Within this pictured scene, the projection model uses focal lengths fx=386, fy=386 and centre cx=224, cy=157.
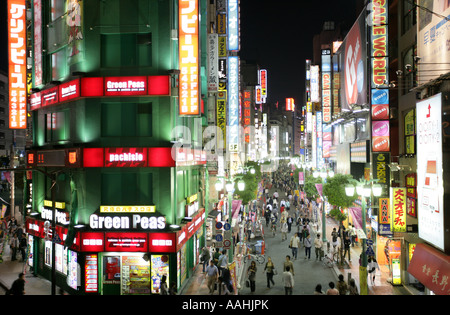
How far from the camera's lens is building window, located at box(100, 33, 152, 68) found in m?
18.4

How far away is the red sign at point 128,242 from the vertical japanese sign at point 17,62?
10.2 meters

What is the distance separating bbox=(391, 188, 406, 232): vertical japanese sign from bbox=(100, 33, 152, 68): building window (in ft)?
41.5

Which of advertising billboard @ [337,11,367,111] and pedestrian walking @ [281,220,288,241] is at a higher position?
advertising billboard @ [337,11,367,111]

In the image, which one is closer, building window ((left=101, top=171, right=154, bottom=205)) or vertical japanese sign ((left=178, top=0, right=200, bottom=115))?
vertical japanese sign ((left=178, top=0, right=200, bottom=115))

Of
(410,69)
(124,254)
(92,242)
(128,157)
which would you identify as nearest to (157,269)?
(124,254)

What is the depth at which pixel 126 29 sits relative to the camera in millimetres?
18328

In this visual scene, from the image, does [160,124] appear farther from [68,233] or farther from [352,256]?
[352,256]

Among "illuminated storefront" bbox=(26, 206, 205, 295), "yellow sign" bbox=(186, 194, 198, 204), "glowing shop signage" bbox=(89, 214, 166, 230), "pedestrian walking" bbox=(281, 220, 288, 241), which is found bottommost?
"pedestrian walking" bbox=(281, 220, 288, 241)

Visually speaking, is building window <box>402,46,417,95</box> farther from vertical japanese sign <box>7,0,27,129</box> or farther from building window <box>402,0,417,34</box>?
vertical japanese sign <box>7,0,27,129</box>

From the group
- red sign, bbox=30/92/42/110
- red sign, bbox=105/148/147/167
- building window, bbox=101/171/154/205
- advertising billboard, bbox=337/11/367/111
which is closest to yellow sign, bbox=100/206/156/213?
building window, bbox=101/171/154/205

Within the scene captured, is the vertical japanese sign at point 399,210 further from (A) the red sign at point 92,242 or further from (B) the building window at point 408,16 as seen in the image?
(A) the red sign at point 92,242

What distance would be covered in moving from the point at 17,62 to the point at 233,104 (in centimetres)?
2015

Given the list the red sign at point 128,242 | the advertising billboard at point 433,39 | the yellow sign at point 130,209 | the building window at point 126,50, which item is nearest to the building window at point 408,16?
the advertising billboard at point 433,39
